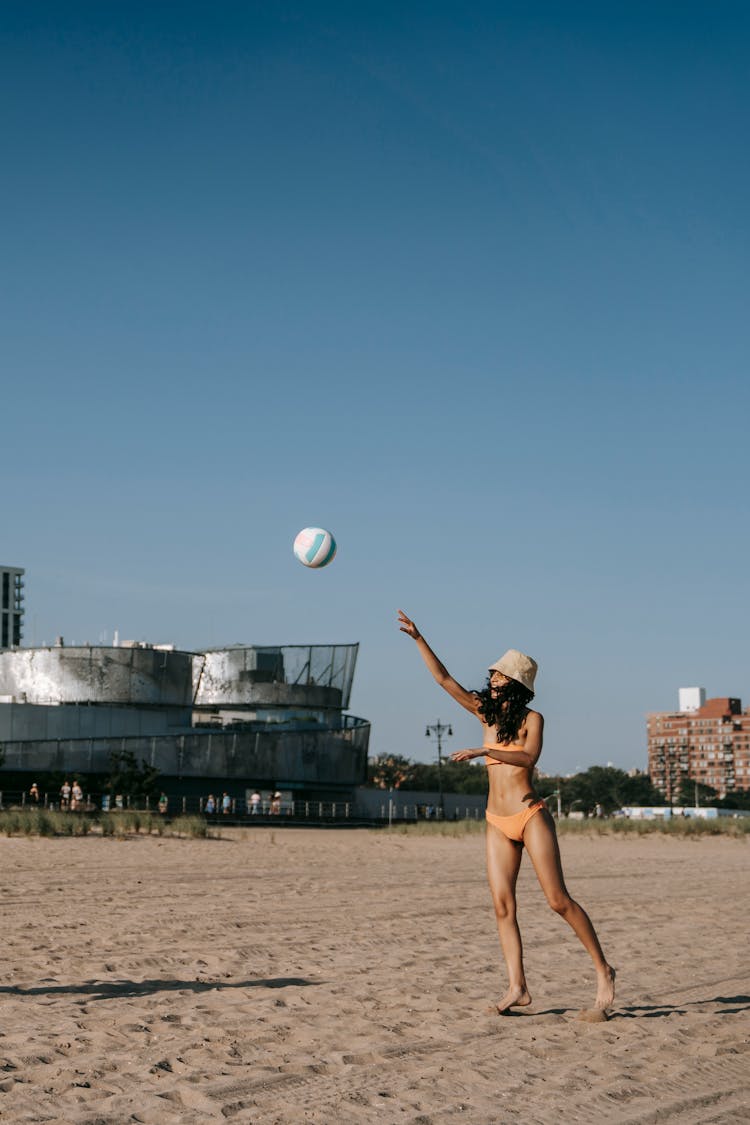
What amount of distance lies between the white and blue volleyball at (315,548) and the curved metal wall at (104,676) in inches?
2813

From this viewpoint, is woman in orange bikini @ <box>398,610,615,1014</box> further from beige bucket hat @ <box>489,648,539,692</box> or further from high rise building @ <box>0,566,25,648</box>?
high rise building @ <box>0,566,25,648</box>

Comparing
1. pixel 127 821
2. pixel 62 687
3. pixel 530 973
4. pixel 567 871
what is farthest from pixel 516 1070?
pixel 62 687

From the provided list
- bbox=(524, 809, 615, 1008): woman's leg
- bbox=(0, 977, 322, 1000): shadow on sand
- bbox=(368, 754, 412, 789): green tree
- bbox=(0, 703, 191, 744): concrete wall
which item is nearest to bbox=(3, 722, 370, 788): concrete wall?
bbox=(0, 703, 191, 744): concrete wall

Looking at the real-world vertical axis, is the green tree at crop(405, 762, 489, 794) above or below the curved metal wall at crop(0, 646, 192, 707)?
below

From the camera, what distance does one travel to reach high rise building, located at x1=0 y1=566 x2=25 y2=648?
18788 centimetres

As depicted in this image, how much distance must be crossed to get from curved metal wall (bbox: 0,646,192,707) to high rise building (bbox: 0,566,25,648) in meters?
109

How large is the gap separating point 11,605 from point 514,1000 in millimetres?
192336

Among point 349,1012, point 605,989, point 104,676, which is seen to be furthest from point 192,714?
point 605,989

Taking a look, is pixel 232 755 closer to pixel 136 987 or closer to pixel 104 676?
pixel 104 676

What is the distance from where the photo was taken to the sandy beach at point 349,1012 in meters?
4.79

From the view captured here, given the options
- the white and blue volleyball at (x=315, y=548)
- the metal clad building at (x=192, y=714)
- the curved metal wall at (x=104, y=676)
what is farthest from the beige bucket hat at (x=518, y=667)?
the curved metal wall at (x=104, y=676)

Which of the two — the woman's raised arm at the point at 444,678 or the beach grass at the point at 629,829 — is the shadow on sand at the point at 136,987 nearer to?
the woman's raised arm at the point at 444,678

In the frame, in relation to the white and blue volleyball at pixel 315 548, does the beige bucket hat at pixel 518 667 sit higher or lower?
lower

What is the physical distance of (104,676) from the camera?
81250 millimetres
